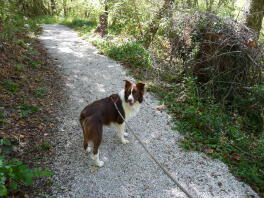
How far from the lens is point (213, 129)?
5.61 metres

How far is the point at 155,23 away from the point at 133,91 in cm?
734

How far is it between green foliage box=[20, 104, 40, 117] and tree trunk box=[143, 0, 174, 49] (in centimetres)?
681

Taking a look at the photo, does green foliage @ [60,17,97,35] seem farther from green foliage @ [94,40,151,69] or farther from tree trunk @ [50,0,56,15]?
tree trunk @ [50,0,56,15]

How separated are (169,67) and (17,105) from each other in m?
5.64

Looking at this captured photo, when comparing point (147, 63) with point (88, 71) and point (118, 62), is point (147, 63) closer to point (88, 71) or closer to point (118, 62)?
point (118, 62)

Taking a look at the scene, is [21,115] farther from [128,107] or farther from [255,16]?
[255,16]

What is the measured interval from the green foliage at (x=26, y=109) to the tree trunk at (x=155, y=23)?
6.81 m

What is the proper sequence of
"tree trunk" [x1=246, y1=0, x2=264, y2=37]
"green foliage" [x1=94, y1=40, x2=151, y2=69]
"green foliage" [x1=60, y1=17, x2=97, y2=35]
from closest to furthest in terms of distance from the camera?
1. "tree trunk" [x1=246, y1=0, x2=264, y2=37]
2. "green foliage" [x1=94, y1=40, x2=151, y2=69]
3. "green foliage" [x1=60, y1=17, x2=97, y2=35]

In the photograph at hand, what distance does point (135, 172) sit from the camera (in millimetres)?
4324

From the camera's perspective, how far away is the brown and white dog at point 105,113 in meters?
4.01

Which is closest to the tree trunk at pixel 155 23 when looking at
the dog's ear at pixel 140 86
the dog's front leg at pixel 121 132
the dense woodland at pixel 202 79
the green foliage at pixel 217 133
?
the dense woodland at pixel 202 79

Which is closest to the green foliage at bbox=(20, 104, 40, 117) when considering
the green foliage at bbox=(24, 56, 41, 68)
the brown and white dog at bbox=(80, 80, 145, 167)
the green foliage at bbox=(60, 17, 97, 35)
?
the brown and white dog at bbox=(80, 80, 145, 167)

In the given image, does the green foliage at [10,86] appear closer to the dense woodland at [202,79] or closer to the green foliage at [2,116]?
the dense woodland at [202,79]

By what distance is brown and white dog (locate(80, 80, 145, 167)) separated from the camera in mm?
4012
